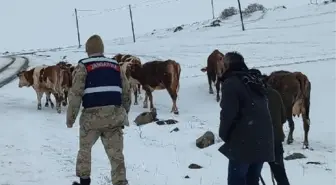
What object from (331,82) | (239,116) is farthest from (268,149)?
(331,82)

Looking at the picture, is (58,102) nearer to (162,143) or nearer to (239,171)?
(162,143)

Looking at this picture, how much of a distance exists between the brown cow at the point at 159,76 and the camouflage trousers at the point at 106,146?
31.2ft

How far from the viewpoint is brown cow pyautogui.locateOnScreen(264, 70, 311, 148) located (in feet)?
37.4

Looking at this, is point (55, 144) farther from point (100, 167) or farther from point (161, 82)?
point (161, 82)

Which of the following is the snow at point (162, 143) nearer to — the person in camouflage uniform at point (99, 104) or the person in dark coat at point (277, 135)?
the person in camouflage uniform at point (99, 104)

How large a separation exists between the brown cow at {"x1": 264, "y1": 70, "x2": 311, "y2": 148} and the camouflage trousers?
5325mm

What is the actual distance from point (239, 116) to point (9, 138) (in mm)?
6748

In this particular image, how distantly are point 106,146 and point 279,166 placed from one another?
218 cm

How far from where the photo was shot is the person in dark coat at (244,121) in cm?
560

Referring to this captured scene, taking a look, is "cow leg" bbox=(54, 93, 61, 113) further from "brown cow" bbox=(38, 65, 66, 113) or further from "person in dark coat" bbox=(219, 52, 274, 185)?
"person in dark coat" bbox=(219, 52, 274, 185)

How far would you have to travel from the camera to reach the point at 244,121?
18.4 ft

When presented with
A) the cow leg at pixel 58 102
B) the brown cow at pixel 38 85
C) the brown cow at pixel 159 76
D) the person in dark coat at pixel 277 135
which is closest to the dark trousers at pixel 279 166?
the person in dark coat at pixel 277 135

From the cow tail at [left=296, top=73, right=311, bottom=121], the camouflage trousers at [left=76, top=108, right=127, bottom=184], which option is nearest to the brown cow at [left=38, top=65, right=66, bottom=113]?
the cow tail at [left=296, top=73, right=311, bottom=121]

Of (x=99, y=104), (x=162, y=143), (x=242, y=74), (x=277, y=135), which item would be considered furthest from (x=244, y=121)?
(x=162, y=143)
